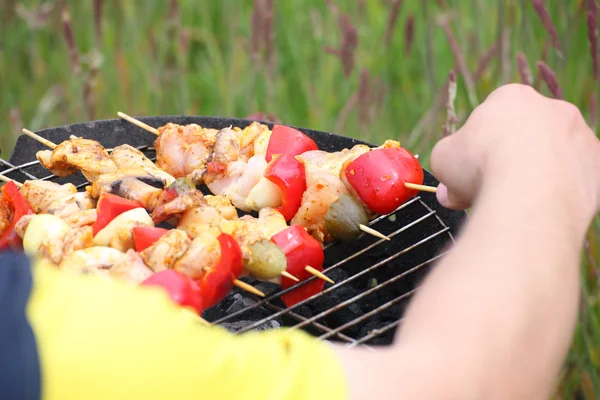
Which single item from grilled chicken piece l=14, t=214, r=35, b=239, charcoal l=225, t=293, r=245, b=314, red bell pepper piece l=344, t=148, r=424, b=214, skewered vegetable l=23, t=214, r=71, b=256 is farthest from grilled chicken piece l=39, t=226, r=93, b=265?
red bell pepper piece l=344, t=148, r=424, b=214

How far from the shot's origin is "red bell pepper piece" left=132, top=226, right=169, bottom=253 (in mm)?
2168

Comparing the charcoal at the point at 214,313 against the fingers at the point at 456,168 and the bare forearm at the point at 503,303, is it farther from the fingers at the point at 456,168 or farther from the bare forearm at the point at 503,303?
the bare forearm at the point at 503,303

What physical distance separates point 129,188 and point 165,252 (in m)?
0.41

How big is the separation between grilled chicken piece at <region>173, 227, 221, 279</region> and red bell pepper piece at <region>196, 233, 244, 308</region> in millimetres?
15

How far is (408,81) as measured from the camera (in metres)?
4.33

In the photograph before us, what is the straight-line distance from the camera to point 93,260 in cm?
204

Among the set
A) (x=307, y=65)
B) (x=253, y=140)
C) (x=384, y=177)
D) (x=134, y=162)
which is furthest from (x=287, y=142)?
(x=307, y=65)

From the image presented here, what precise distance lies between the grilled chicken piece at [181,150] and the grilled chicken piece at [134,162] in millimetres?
69

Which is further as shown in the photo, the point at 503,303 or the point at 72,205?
the point at 72,205

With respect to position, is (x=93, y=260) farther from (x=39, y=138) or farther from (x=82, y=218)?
(x=39, y=138)

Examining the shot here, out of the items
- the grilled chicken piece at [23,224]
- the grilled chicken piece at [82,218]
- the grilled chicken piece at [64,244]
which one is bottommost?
the grilled chicken piece at [82,218]

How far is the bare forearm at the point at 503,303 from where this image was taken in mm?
1270

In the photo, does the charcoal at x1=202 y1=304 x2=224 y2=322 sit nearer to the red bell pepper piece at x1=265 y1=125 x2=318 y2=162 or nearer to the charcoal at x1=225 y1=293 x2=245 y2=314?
the charcoal at x1=225 y1=293 x2=245 y2=314

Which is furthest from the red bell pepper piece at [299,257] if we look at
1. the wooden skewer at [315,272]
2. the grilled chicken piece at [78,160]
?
the grilled chicken piece at [78,160]
